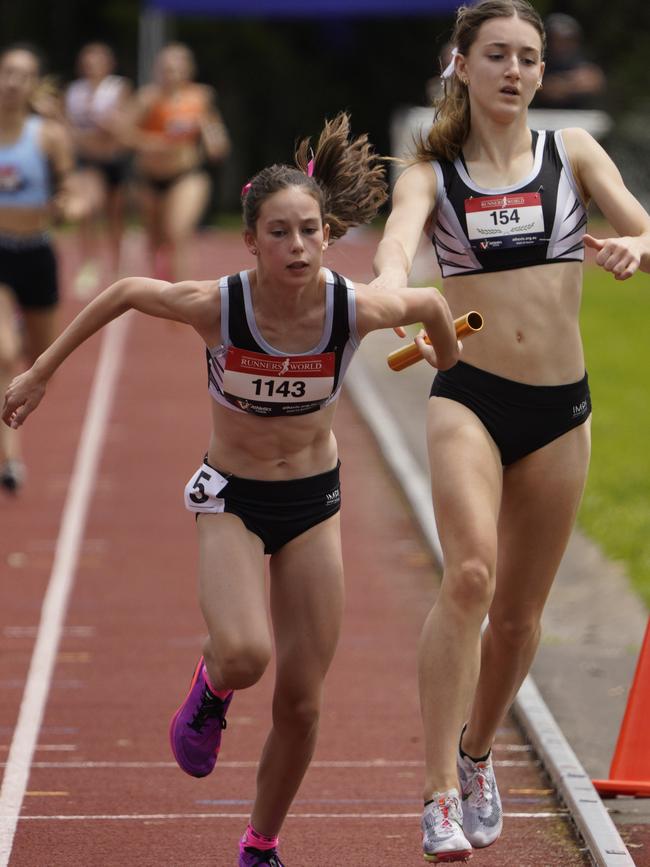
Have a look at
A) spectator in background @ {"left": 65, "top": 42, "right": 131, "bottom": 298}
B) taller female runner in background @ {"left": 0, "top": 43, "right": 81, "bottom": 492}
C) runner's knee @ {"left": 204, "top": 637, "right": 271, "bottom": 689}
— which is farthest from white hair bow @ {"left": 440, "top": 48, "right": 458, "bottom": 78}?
spectator in background @ {"left": 65, "top": 42, "right": 131, "bottom": 298}

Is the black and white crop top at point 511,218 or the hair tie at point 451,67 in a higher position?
the hair tie at point 451,67

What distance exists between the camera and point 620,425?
1468cm

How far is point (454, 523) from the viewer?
17.5 feet

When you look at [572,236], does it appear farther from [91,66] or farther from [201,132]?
[91,66]

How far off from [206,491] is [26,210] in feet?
22.4

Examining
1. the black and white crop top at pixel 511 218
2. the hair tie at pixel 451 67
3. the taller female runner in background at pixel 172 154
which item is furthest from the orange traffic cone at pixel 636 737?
the taller female runner in background at pixel 172 154

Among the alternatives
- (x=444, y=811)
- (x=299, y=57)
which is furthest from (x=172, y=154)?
(x=299, y=57)

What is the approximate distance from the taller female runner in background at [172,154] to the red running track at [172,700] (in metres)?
4.95

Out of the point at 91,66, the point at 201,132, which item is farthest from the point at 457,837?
the point at 91,66

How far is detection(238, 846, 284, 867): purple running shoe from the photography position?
212 inches

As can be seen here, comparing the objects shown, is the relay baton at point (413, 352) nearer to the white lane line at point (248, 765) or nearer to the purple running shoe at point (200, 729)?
the purple running shoe at point (200, 729)

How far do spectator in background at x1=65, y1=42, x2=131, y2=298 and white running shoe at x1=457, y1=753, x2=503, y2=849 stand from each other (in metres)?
15.3

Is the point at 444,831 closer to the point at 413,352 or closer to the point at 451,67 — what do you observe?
the point at 413,352

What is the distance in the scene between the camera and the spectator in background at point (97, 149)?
20844mm
